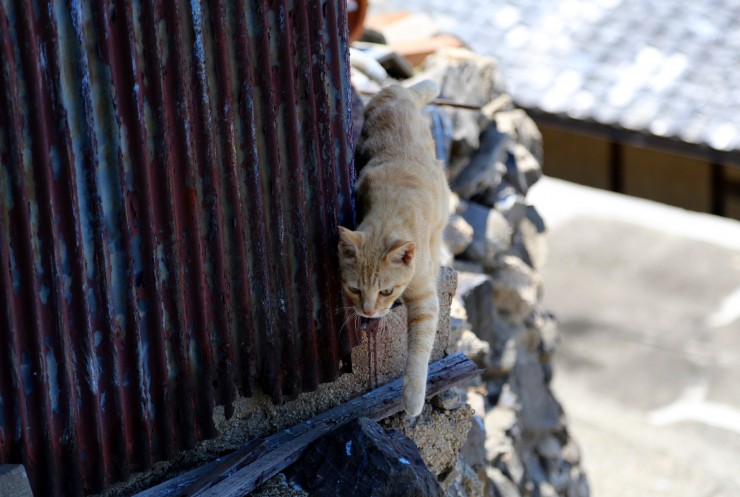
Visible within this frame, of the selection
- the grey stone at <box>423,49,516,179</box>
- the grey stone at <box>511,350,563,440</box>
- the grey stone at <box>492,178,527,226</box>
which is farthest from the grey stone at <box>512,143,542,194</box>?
the grey stone at <box>511,350,563,440</box>

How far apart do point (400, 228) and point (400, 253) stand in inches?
8.3

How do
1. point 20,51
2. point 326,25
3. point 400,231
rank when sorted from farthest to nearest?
point 400,231, point 326,25, point 20,51

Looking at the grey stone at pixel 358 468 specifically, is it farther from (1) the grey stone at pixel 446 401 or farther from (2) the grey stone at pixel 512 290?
(2) the grey stone at pixel 512 290

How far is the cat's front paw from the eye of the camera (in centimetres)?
453

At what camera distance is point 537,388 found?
7.84 meters

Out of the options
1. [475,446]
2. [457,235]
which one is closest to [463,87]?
[457,235]

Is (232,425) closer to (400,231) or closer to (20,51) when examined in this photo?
(400,231)

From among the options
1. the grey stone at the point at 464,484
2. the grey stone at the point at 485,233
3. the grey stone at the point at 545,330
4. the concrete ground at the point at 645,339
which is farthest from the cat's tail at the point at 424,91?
the concrete ground at the point at 645,339

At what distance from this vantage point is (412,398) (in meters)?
4.53

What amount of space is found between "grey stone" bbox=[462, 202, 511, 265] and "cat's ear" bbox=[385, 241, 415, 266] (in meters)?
3.00

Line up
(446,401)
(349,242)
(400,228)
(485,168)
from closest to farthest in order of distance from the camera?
1. (349,242)
2. (400,228)
3. (446,401)
4. (485,168)

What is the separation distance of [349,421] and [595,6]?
779 centimetres

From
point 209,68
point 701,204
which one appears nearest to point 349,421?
point 209,68

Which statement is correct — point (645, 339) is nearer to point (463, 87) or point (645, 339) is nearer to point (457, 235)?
point (463, 87)
